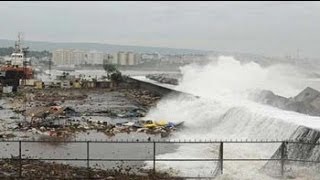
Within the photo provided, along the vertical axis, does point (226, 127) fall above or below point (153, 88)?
above

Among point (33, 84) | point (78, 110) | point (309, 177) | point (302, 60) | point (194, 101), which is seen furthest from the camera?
point (302, 60)

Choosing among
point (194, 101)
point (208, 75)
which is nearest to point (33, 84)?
point (208, 75)

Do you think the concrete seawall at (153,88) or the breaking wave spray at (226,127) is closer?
the breaking wave spray at (226,127)

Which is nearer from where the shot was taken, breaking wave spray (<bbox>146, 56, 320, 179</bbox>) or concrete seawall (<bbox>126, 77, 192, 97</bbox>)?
breaking wave spray (<bbox>146, 56, 320, 179</bbox>)

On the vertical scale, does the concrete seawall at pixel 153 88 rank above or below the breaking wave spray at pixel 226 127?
below

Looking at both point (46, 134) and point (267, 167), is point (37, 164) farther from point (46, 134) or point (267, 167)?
point (46, 134)

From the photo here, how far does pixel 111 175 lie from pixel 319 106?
1682 centimetres

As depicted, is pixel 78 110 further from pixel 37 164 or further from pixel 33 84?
pixel 33 84

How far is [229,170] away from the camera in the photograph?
1855 centimetres

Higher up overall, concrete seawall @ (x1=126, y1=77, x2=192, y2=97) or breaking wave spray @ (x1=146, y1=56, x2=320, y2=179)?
breaking wave spray @ (x1=146, y1=56, x2=320, y2=179)

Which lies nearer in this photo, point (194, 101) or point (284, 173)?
point (284, 173)

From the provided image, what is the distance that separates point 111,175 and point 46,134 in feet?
43.8

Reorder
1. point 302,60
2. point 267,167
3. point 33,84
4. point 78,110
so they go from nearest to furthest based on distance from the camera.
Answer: point 267,167 → point 78,110 → point 33,84 → point 302,60

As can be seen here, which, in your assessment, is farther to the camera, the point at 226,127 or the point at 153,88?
the point at 153,88
